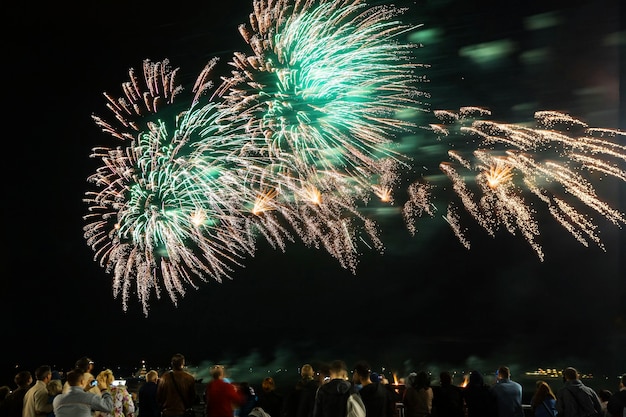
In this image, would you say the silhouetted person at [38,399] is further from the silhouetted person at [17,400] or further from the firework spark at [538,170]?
the firework spark at [538,170]

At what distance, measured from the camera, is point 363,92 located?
58.6 feet

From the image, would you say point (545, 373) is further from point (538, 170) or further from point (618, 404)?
point (618, 404)

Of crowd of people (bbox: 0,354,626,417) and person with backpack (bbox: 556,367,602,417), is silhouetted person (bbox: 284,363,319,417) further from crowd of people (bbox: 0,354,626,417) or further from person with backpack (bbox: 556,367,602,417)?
person with backpack (bbox: 556,367,602,417)

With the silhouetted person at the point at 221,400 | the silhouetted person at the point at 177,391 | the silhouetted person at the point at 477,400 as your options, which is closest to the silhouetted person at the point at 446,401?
the silhouetted person at the point at 477,400

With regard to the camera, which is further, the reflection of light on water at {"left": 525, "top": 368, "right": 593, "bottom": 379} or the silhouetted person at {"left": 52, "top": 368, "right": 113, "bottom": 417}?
the reflection of light on water at {"left": 525, "top": 368, "right": 593, "bottom": 379}

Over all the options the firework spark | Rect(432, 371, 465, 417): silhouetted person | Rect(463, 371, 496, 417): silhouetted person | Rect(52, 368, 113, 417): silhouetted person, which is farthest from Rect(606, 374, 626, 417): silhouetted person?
the firework spark

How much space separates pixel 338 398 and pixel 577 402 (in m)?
2.86

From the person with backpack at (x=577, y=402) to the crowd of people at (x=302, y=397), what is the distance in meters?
0.01

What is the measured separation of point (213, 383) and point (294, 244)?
60.9 meters

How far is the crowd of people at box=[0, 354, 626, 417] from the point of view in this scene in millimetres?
6531

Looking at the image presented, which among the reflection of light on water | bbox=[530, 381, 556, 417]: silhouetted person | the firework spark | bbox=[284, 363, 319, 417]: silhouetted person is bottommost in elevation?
the reflection of light on water

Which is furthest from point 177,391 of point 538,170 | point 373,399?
point 538,170

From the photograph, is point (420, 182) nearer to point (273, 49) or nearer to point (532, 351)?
point (273, 49)

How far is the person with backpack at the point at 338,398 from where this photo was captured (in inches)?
255
